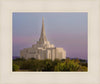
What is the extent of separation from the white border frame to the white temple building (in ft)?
0.86

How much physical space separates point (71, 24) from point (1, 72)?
1.40 meters

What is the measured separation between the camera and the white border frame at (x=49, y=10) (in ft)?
14.4

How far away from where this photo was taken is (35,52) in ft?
14.8

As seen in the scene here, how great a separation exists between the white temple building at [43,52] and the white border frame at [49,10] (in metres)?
0.26

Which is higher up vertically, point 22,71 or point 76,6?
point 76,6

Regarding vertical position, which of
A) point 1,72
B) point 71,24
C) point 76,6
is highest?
point 76,6

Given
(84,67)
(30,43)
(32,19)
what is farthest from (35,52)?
(84,67)

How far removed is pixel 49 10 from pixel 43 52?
70 cm

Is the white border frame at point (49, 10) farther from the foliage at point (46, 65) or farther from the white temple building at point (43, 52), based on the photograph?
the white temple building at point (43, 52)

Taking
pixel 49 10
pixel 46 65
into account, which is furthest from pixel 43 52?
pixel 49 10

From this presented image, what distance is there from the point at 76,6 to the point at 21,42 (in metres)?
1.08

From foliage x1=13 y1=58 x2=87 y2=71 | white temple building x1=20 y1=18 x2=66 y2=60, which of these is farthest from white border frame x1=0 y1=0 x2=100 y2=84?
white temple building x1=20 y1=18 x2=66 y2=60

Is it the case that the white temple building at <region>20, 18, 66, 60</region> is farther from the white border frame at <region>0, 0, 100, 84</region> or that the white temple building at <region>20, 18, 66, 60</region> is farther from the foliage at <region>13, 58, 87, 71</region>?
the white border frame at <region>0, 0, 100, 84</region>

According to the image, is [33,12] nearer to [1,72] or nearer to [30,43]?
[30,43]
